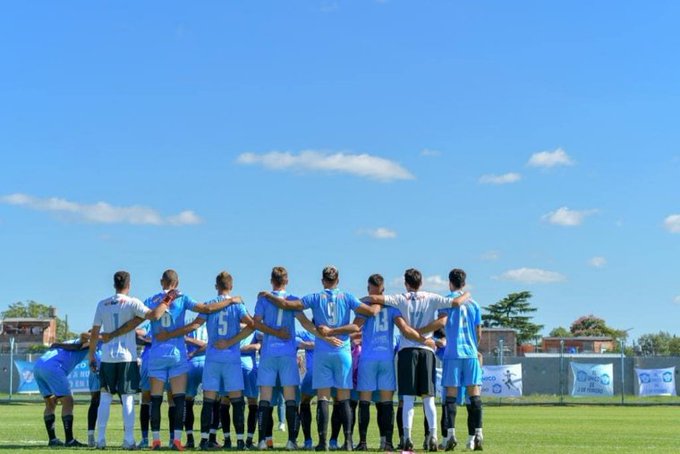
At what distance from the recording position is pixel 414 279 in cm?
1367

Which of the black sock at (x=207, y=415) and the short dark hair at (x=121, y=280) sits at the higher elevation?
the short dark hair at (x=121, y=280)

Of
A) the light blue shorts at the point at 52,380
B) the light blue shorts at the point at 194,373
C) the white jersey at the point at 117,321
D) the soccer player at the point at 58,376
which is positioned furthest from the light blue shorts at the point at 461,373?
the light blue shorts at the point at 52,380

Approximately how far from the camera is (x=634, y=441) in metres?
16.6

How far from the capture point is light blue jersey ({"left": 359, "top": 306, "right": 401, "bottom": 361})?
13562 millimetres

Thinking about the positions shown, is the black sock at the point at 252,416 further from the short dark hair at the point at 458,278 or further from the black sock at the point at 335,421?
the short dark hair at the point at 458,278

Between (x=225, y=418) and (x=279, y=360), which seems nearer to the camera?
(x=279, y=360)

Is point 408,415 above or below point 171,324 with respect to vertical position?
below

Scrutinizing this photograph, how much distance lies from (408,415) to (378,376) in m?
0.68

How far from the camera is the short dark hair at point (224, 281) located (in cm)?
1396

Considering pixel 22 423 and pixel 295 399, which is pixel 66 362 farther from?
pixel 22 423

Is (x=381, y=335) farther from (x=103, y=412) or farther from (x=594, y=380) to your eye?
(x=594, y=380)

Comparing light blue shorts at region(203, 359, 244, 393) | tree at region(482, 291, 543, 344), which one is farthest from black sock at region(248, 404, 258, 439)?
tree at region(482, 291, 543, 344)

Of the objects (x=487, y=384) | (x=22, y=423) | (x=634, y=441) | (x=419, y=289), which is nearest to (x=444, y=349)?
(x=419, y=289)

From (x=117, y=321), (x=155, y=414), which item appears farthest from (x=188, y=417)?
(x=117, y=321)
